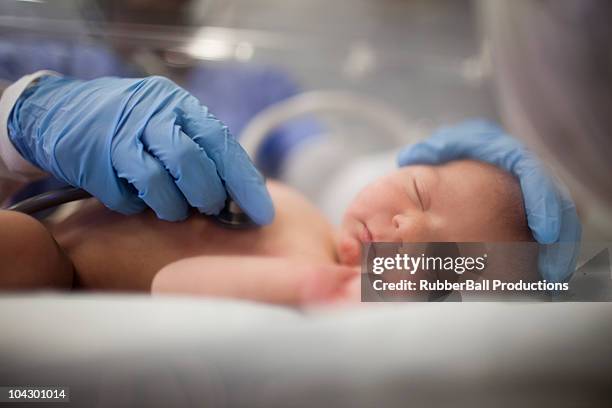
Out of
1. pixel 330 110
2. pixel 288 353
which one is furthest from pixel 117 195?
pixel 330 110

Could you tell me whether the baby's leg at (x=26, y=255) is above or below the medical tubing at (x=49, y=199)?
below

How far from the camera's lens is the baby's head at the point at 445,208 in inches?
33.0

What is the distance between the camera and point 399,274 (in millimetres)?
858

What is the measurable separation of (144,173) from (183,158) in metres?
0.07

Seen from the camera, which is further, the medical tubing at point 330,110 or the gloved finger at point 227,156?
the medical tubing at point 330,110

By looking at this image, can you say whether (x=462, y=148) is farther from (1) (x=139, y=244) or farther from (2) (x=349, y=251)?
(1) (x=139, y=244)

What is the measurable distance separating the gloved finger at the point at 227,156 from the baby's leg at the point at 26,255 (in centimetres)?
30

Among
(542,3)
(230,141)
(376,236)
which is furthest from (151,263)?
(542,3)

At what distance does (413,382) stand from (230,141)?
1.69ft

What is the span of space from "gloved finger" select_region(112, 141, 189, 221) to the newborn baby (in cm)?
7

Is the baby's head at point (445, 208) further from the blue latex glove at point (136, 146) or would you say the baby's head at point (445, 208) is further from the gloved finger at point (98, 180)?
the gloved finger at point (98, 180)

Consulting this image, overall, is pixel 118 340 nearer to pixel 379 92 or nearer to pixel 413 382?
pixel 413 382

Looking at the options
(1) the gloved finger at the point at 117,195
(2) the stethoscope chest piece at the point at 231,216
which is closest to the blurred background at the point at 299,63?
(2) the stethoscope chest piece at the point at 231,216

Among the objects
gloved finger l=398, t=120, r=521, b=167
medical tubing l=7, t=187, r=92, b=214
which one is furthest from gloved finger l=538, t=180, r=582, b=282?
medical tubing l=7, t=187, r=92, b=214
